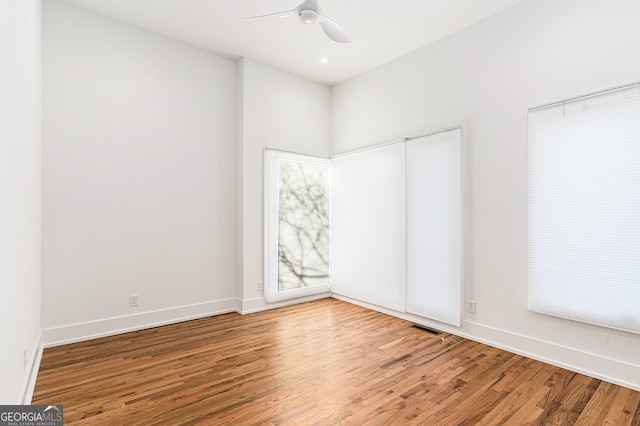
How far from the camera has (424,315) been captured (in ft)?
11.8

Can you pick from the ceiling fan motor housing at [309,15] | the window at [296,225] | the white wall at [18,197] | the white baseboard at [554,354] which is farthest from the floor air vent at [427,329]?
the white wall at [18,197]

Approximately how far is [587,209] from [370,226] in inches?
90.2

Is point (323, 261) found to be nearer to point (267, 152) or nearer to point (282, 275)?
point (282, 275)

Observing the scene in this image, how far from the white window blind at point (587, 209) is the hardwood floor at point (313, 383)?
0.62 meters

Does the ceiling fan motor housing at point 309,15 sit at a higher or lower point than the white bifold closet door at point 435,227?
higher

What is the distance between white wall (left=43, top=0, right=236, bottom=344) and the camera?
9.98 feet

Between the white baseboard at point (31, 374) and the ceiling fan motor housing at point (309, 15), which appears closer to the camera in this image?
the white baseboard at point (31, 374)

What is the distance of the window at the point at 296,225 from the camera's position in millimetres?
4273

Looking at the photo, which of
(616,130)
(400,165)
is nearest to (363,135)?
(400,165)

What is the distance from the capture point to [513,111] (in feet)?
9.70

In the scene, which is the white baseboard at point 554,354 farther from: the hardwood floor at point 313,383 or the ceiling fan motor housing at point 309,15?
the ceiling fan motor housing at point 309,15

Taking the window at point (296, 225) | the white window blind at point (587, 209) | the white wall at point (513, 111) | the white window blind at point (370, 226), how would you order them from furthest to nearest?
the window at point (296, 225) → the white window blind at point (370, 226) → the white wall at point (513, 111) → the white window blind at point (587, 209)

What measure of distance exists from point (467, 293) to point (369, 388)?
1.58 metres

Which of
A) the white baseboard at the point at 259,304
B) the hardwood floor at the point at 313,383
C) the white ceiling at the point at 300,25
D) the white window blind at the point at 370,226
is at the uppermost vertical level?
the white ceiling at the point at 300,25
